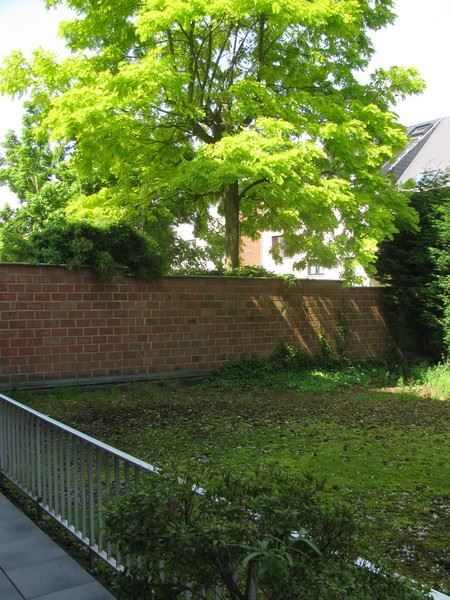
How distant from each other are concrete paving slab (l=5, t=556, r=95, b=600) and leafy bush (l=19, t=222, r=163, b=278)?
689 centimetres

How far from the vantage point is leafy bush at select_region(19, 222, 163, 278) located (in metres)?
9.90

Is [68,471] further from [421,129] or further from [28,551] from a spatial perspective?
[421,129]

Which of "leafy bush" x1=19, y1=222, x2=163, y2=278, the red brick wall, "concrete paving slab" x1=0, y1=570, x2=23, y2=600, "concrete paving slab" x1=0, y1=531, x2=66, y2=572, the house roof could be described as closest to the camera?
"concrete paving slab" x1=0, y1=570, x2=23, y2=600

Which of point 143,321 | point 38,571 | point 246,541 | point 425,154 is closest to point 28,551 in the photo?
point 38,571

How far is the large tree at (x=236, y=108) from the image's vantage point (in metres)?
10.5

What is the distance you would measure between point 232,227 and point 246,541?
39.4 feet

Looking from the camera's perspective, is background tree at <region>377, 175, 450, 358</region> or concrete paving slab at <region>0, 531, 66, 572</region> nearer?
concrete paving slab at <region>0, 531, 66, 572</region>

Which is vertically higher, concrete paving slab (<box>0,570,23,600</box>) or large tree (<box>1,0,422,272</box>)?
large tree (<box>1,0,422,272</box>)

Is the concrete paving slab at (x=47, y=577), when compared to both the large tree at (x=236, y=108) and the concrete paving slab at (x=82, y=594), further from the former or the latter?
the large tree at (x=236, y=108)

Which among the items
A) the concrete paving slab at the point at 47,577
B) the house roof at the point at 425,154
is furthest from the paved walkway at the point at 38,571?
the house roof at the point at 425,154

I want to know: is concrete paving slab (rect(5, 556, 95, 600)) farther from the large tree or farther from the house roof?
the house roof

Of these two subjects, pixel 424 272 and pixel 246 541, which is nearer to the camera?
pixel 246 541

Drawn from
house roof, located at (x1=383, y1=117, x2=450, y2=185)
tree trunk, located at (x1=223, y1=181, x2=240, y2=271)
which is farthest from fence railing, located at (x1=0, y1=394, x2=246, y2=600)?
house roof, located at (x1=383, y1=117, x2=450, y2=185)

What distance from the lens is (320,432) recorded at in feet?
24.5
